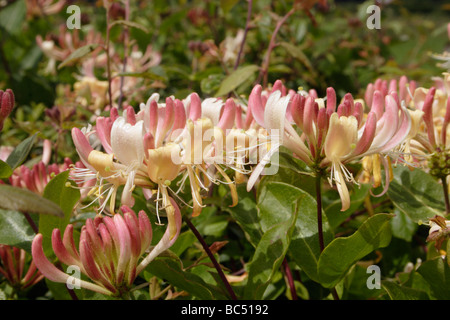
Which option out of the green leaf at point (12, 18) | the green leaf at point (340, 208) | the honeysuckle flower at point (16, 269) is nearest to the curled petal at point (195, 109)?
Result: the green leaf at point (340, 208)

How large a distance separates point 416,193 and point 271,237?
0.34m

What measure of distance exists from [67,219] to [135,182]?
0.60 ft

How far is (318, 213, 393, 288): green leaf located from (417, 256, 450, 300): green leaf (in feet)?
0.39

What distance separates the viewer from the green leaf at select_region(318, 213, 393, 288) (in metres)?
0.64

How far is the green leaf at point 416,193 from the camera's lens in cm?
82

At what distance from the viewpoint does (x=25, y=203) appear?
17.4 inches

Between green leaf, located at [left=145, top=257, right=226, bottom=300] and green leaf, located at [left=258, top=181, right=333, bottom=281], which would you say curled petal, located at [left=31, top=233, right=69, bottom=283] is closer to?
green leaf, located at [left=145, top=257, right=226, bottom=300]

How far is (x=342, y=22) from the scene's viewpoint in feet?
7.47

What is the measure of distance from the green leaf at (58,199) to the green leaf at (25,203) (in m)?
0.25

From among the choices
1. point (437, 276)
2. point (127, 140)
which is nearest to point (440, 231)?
point (437, 276)

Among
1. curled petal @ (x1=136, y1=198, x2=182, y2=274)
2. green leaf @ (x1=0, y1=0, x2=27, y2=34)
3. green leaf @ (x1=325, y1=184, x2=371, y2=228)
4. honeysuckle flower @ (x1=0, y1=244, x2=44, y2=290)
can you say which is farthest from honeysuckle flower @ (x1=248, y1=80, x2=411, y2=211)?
green leaf @ (x1=0, y1=0, x2=27, y2=34)

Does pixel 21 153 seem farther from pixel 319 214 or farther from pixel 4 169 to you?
pixel 319 214
